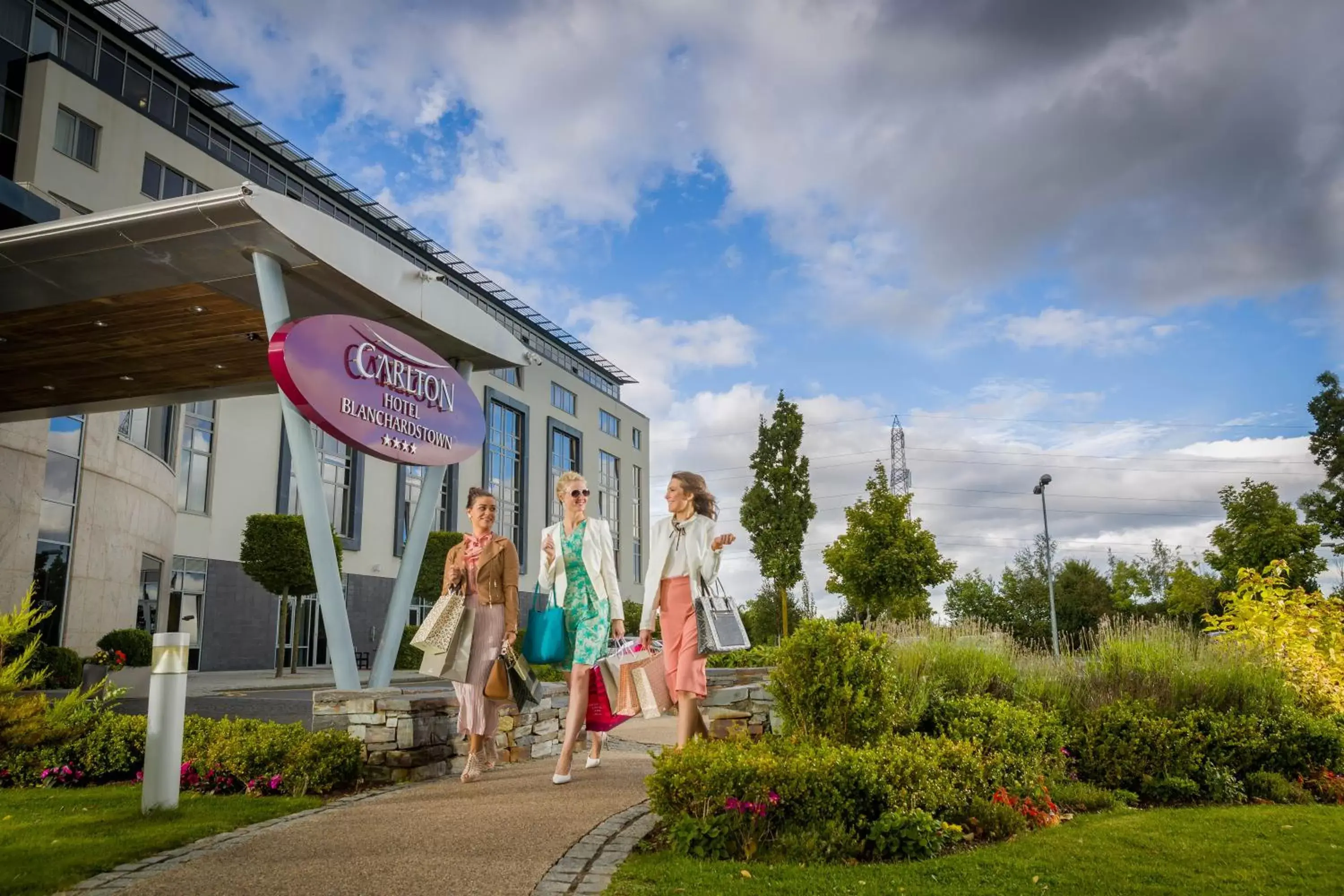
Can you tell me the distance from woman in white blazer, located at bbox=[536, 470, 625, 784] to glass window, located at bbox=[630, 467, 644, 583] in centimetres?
5340

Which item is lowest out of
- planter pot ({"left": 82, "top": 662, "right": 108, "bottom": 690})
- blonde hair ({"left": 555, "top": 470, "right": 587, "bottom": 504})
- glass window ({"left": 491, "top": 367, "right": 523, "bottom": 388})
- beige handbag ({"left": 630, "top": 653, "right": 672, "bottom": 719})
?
planter pot ({"left": 82, "top": 662, "right": 108, "bottom": 690})

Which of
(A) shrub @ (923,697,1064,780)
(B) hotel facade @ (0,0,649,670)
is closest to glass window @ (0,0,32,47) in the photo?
(B) hotel facade @ (0,0,649,670)

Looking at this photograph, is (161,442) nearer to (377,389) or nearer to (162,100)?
(162,100)

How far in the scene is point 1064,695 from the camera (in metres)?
8.21

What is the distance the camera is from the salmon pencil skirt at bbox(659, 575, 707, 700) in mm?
6355

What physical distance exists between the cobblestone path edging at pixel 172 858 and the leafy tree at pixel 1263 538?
113 ft

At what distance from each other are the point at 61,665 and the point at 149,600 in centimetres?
1002

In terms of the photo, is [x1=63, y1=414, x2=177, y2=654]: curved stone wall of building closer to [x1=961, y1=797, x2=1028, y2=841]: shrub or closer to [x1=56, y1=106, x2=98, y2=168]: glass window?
[x1=56, y1=106, x2=98, y2=168]: glass window

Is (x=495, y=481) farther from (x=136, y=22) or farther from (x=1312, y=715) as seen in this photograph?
(x=1312, y=715)

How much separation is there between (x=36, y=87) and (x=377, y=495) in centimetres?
1835

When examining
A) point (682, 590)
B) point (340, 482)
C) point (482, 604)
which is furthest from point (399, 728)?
point (340, 482)

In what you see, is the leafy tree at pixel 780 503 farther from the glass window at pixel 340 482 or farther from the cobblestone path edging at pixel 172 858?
the cobblestone path edging at pixel 172 858

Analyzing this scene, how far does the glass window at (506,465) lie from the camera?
44.6 metres

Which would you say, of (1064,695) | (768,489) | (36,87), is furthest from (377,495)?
(1064,695)
